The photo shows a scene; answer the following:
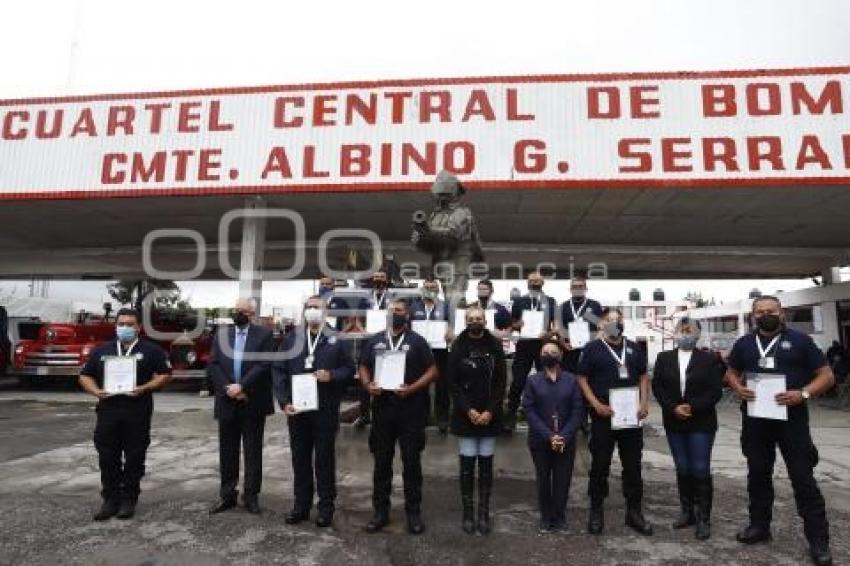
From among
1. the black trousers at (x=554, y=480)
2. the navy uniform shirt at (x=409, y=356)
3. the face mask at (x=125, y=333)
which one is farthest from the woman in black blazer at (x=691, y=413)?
the face mask at (x=125, y=333)

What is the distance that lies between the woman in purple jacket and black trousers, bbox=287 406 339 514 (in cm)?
163

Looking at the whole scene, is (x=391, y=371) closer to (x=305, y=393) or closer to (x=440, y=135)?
(x=305, y=393)

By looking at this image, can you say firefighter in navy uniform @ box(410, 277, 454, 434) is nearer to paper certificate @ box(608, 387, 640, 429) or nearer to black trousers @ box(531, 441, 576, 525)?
black trousers @ box(531, 441, 576, 525)

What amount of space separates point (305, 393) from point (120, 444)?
1.69 metres

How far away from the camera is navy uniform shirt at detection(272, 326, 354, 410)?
470cm

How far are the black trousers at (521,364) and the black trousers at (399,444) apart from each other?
6.81 feet

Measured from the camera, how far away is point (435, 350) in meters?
6.01

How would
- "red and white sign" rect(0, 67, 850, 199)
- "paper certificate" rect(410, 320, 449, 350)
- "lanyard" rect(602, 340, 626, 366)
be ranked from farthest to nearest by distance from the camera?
1. "red and white sign" rect(0, 67, 850, 199)
2. "paper certificate" rect(410, 320, 449, 350)
3. "lanyard" rect(602, 340, 626, 366)

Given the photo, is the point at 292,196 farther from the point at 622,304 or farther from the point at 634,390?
the point at 622,304

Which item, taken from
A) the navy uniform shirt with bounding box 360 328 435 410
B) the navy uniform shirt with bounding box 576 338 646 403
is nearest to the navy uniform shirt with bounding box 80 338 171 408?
the navy uniform shirt with bounding box 360 328 435 410

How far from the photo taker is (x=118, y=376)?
472 centimetres

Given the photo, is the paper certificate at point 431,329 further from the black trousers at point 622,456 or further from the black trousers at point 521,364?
the black trousers at point 622,456

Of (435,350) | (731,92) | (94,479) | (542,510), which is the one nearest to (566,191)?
(731,92)

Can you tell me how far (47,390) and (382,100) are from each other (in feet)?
39.2
